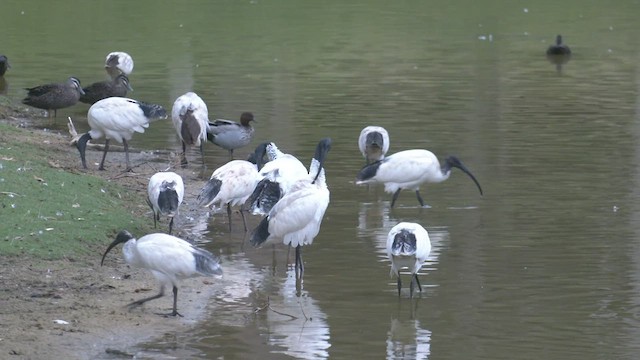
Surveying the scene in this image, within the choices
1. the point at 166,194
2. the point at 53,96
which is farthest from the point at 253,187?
the point at 53,96

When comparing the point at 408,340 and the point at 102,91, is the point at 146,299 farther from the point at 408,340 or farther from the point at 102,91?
the point at 102,91

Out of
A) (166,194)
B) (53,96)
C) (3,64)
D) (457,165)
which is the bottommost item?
(166,194)

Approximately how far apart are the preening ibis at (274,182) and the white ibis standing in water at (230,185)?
0.64 feet

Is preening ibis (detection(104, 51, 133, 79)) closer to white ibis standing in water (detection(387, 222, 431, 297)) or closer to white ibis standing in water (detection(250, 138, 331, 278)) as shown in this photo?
white ibis standing in water (detection(250, 138, 331, 278))

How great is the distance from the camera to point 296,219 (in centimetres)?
1084

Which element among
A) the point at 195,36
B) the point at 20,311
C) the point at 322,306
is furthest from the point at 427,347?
the point at 195,36

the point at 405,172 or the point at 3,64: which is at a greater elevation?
the point at 3,64

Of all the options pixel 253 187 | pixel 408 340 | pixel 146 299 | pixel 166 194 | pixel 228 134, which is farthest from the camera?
pixel 228 134

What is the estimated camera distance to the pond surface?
9367 mm

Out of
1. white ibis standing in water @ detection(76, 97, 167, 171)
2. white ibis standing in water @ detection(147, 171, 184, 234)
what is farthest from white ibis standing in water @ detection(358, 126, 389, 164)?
white ibis standing in water @ detection(147, 171, 184, 234)

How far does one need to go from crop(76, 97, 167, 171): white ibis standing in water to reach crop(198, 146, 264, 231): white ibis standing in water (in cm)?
294

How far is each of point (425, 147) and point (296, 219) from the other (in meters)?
6.48

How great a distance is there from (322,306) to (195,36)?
23444mm

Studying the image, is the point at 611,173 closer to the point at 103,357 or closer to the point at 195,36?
the point at 103,357
